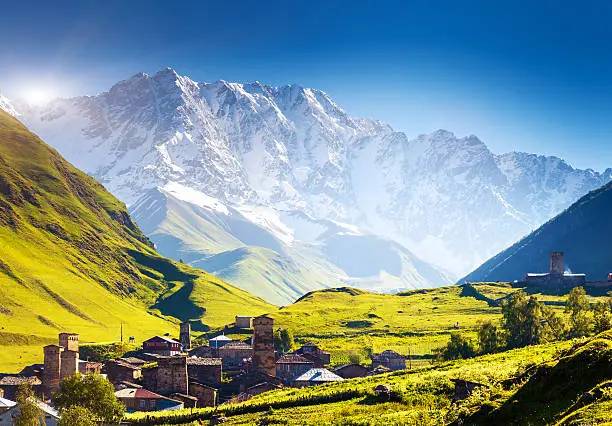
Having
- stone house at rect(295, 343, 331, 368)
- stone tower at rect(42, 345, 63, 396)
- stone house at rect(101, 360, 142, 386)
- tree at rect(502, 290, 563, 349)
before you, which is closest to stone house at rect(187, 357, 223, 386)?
stone house at rect(101, 360, 142, 386)

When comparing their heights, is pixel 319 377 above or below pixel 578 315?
below

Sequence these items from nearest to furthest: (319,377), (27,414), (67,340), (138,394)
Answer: (27,414) < (138,394) < (319,377) < (67,340)

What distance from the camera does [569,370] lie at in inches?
1698

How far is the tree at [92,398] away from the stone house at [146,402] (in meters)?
15.4

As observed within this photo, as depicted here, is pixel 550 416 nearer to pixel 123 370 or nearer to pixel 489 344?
pixel 489 344

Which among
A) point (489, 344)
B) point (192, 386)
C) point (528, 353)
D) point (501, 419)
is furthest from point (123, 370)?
point (501, 419)

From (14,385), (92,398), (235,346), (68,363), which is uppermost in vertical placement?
(235,346)

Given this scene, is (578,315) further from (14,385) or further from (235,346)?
(14,385)

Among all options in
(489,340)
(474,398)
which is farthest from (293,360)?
(474,398)

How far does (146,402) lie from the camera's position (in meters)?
123

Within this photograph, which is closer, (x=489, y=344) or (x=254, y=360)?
(x=489, y=344)

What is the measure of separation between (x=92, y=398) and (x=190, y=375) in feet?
131

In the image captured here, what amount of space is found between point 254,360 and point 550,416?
373ft

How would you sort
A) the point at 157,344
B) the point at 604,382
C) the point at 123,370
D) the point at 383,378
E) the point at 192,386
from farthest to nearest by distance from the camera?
the point at 157,344, the point at 123,370, the point at 192,386, the point at 383,378, the point at 604,382
